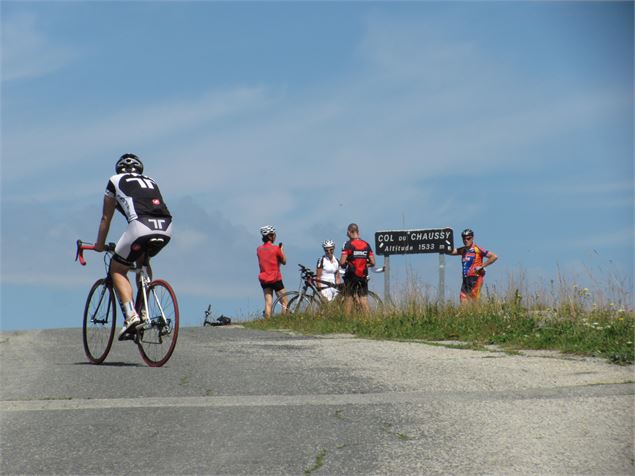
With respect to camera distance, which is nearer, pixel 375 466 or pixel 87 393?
pixel 375 466

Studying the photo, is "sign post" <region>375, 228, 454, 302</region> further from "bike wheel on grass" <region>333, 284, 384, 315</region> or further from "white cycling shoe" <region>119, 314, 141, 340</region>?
"white cycling shoe" <region>119, 314, 141, 340</region>

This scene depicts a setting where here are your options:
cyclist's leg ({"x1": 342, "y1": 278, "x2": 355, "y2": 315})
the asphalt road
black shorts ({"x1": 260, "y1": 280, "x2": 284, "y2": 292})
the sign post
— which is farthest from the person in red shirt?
the asphalt road

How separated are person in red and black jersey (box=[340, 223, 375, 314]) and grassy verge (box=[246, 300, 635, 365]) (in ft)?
2.15

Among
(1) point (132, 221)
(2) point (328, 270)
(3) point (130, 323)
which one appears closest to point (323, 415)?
(3) point (130, 323)

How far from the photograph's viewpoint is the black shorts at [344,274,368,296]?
18031 mm

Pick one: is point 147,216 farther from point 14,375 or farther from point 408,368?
point 408,368

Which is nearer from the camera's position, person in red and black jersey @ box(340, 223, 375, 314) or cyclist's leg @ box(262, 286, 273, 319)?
person in red and black jersey @ box(340, 223, 375, 314)

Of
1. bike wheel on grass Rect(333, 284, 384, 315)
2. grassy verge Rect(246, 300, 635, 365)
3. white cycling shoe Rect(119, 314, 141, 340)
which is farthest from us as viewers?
bike wheel on grass Rect(333, 284, 384, 315)

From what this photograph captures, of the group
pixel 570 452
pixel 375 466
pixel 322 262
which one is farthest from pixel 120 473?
pixel 322 262

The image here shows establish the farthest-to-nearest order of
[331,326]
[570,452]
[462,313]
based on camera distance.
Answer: [331,326] → [462,313] → [570,452]

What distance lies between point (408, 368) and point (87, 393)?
303 centimetres

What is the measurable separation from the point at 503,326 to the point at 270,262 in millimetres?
7258

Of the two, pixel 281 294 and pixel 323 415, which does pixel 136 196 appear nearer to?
pixel 323 415

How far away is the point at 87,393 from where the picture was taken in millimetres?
8164
